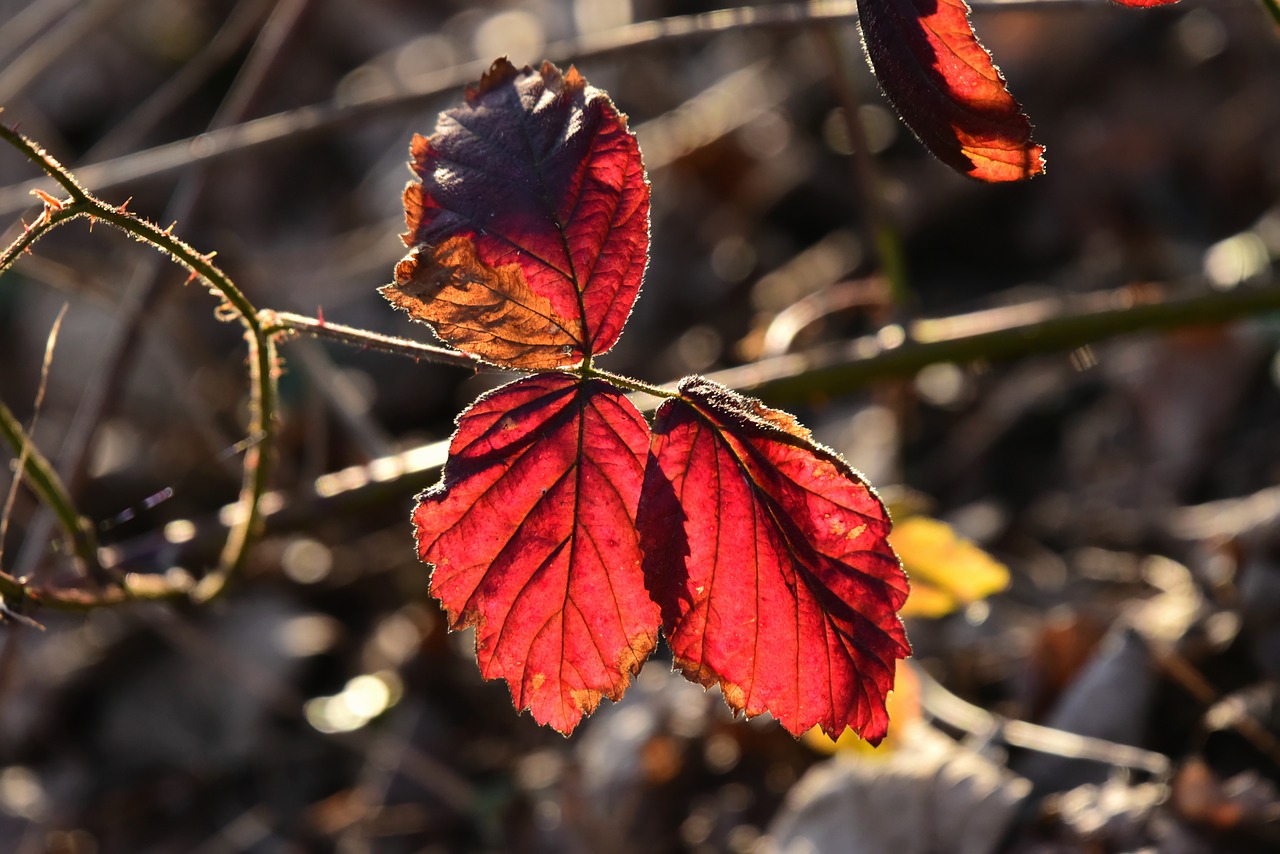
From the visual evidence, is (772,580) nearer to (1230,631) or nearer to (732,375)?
(732,375)

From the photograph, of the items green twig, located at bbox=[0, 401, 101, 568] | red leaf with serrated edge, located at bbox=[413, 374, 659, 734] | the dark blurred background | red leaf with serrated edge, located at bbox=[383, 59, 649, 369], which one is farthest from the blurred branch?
red leaf with serrated edge, located at bbox=[413, 374, 659, 734]

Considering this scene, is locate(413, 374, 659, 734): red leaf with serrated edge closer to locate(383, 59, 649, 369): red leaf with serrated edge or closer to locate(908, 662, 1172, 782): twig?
locate(383, 59, 649, 369): red leaf with serrated edge

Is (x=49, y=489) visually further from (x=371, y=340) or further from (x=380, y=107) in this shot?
(x=380, y=107)

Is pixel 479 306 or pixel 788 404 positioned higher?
pixel 479 306

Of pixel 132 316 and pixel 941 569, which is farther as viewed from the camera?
pixel 132 316

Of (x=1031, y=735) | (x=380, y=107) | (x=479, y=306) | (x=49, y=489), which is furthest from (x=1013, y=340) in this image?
(x=49, y=489)

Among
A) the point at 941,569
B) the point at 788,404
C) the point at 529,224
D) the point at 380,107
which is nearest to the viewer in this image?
the point at 529,224

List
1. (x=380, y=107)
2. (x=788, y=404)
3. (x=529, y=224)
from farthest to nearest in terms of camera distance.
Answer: (x=380, y=107) → (x=788, y=404) → (x=529, y=224)

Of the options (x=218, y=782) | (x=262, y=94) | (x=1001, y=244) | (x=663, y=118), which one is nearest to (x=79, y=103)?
(x=663, y=118)
